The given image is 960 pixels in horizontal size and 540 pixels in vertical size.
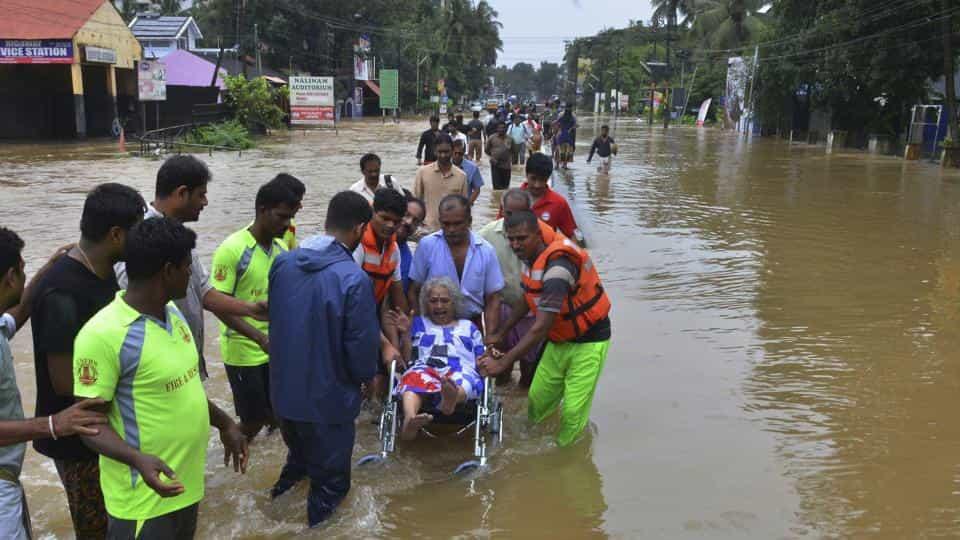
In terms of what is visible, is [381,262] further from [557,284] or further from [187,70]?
[187,70]

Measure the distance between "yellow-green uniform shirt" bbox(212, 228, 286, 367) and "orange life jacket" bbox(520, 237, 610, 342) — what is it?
1.37 metres

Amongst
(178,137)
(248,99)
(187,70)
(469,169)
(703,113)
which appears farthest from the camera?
(703,113)

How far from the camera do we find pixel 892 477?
14.6ft

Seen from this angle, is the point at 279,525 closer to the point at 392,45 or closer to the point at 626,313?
the point at 626,313

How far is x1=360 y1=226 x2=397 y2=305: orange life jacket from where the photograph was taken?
15.8ft

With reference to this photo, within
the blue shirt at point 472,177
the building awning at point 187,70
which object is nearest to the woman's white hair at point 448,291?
the blue shirt at point 472,177

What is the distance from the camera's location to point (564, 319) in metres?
4.46

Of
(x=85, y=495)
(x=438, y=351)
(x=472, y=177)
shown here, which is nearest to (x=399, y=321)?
(x=438, y=351)

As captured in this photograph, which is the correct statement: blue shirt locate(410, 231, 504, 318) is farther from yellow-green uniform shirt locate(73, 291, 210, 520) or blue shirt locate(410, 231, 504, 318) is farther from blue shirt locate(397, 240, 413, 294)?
yellow-green uniform shirt locate(73, 291, 210, 520)

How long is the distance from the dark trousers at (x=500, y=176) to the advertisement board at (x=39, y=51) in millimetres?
20197

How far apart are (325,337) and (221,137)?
2795cm

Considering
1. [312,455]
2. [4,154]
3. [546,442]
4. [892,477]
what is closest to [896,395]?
→ [892,477]

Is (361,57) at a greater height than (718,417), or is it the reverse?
(361,57)

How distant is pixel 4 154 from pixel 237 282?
2571cm
